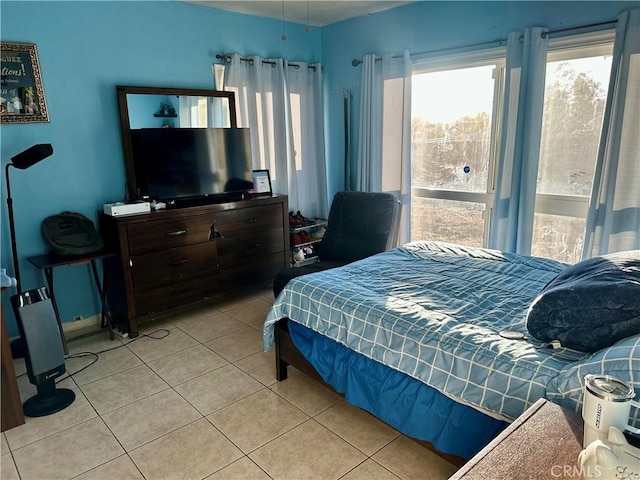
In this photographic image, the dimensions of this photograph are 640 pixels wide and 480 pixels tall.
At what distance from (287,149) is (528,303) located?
2908mm

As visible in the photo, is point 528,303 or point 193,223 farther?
point 193,223

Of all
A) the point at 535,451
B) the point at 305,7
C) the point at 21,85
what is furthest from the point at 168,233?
the point at 535,451

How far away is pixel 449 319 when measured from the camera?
183 centimetres

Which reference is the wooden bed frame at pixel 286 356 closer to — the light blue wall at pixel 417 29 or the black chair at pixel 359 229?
the black chair at pixel 359 229

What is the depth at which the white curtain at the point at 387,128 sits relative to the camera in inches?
154

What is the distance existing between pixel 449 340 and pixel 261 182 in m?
2.79

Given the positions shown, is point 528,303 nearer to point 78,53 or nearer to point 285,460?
point 285,460

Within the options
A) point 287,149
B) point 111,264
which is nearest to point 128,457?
point 111,264

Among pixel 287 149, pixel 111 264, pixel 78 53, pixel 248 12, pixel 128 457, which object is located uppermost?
pixel 248 12

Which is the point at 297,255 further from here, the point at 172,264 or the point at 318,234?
the point at 172,264

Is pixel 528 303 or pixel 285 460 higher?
pixel 528 303

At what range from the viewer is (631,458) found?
0.87 meters

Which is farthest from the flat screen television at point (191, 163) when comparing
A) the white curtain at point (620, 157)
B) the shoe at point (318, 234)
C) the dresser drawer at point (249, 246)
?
the white curtain at point (620, 157)

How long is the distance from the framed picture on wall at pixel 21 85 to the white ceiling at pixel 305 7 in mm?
1324
